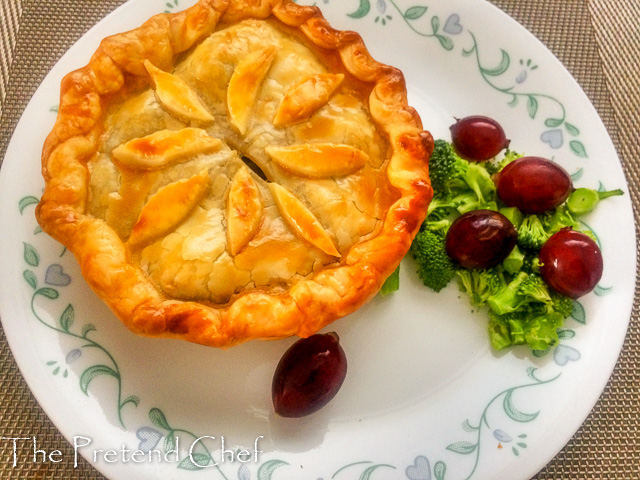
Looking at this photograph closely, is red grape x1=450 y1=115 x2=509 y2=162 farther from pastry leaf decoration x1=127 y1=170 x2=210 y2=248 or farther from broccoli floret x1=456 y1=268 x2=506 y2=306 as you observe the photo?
pastry leaf decoration x1=127 y1=170 x2=210 y2=248

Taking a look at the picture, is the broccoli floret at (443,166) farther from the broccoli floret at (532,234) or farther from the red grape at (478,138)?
the broccoli floret at (532,234)

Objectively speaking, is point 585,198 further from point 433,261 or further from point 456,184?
point 433,261

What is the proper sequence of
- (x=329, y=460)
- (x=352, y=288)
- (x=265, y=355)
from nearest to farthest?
(x=352, y=288)
(x=329, y=460)
(x=265, y=355)

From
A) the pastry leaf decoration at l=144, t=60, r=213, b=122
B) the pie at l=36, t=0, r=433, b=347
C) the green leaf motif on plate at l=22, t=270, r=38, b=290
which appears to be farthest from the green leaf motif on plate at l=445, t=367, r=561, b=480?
the green leaf motif on plate at l=22, t=270, r=38, b=290

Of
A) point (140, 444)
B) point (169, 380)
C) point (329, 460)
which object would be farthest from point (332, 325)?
point (140, 444)

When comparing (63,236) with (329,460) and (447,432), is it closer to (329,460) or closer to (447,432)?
(329,460)

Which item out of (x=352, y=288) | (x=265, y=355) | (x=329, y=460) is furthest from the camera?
(x=265, y=355)
